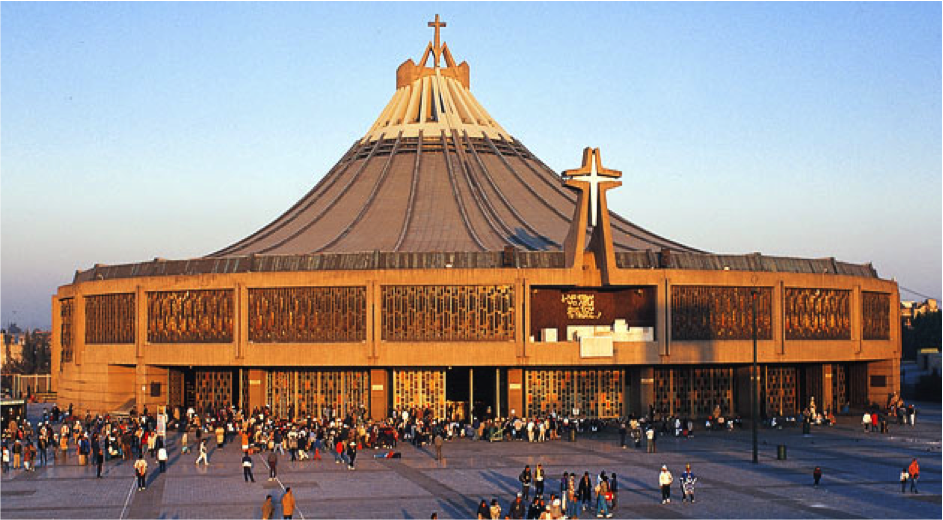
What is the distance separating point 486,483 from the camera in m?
32.2

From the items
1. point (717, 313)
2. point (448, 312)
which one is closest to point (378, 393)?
point (448, 312)

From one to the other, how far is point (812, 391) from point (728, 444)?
51.5ft

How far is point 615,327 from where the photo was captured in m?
51.3

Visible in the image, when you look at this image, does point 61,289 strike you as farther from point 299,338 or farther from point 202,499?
point 202,499

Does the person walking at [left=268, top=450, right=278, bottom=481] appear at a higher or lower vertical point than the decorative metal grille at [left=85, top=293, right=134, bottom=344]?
lower

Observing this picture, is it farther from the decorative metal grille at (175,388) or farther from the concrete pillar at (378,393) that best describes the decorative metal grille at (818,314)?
the decorative metal grille at (175,388)

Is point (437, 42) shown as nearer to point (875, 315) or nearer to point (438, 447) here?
Answer: point (875, 315)

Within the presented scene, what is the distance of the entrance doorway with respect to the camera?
52500 millimetres

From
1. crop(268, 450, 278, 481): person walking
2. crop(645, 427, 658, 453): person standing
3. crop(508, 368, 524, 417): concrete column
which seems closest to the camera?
crop(268, 450, 278, 481): person walking

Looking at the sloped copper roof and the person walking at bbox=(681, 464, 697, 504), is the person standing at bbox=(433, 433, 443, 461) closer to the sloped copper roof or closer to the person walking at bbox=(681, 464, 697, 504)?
the person walking at bbox=(681, 464, 697, 504)

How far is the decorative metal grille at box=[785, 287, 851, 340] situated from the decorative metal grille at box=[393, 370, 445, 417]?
15.2 meters

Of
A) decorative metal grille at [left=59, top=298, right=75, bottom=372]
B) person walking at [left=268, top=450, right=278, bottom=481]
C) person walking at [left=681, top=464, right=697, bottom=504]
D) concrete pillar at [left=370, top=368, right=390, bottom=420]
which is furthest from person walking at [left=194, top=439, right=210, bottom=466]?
decorative metal grille at [left=59, top=298, right=75, bottom=372]

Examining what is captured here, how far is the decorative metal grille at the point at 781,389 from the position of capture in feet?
184

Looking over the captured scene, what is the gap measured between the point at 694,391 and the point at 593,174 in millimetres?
11153
